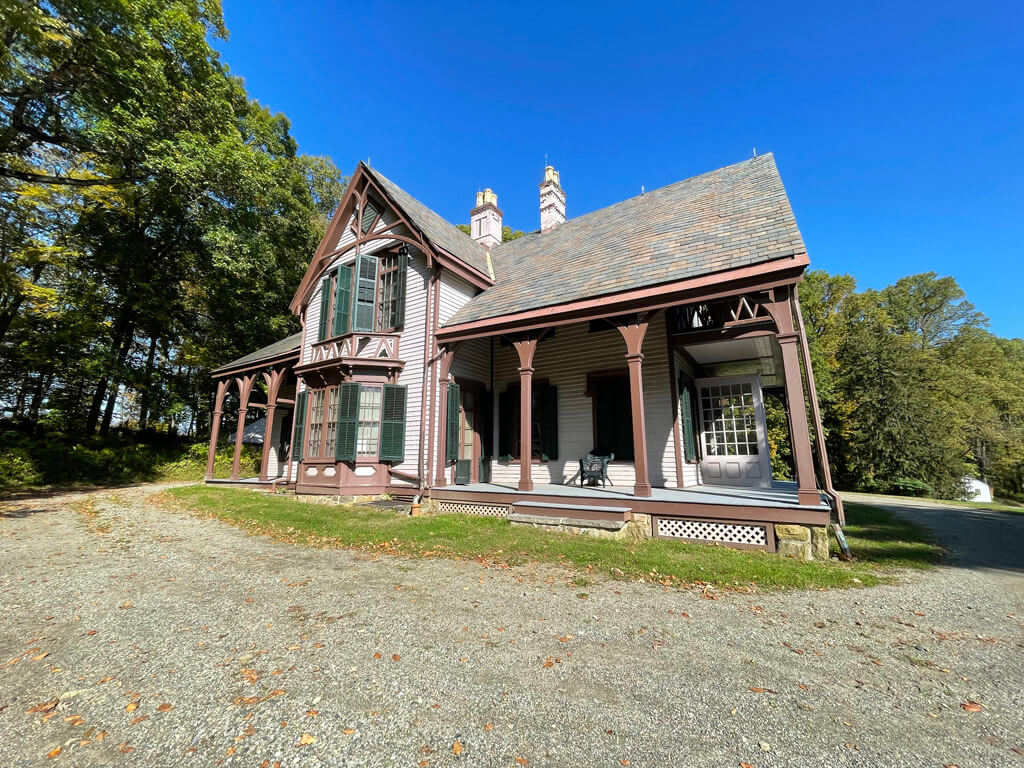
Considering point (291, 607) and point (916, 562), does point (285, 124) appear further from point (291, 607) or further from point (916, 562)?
point (916, 562)

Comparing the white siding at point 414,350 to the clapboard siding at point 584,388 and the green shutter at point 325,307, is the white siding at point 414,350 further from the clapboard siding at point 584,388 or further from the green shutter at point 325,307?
the green shutter at point 325,307

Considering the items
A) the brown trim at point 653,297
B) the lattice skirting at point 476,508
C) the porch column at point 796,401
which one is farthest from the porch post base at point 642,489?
the brown trim at point 653,297

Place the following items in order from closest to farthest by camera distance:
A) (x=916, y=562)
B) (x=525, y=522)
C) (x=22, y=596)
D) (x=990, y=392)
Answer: (x=22, y=596)
(x=916, y=562)
(x=525, y=522)
(x=990, y=392)

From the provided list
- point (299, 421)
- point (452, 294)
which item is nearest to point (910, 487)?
point (452, 294)

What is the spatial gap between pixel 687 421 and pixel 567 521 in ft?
13.7

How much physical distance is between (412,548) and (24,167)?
69.5 feet

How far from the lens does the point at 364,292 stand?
11875 mm

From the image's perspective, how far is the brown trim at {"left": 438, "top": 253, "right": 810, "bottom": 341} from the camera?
6.50 metres

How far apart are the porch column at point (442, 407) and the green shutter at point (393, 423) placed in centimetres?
125

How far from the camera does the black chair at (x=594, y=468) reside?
30.2ft

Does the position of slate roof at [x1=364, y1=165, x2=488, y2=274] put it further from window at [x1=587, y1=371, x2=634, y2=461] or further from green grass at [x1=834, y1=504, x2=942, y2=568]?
green grass at [x1=834, y1=504, x2=942, y2=568]

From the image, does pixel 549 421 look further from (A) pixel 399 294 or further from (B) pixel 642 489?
(A) pixel 399 294

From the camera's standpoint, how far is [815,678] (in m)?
2.83

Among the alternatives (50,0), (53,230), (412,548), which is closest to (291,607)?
(412,548)
